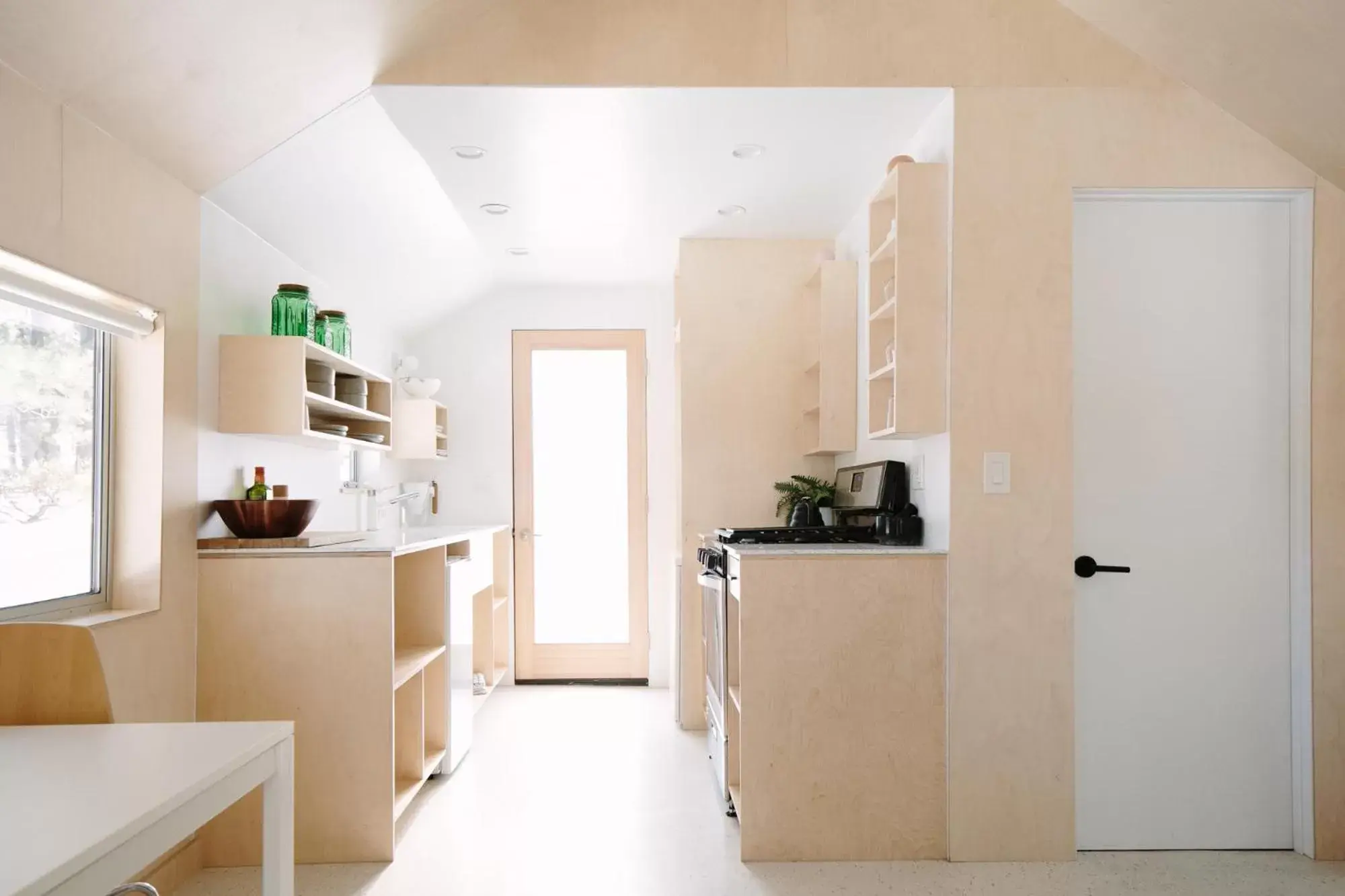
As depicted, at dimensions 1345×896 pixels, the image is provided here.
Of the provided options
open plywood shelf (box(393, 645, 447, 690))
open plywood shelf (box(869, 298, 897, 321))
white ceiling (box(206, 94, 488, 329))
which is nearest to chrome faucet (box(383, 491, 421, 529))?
white ceiling (box(206, 94, 488, 329))

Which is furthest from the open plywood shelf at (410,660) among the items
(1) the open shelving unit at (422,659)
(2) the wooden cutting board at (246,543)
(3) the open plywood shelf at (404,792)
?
(2) the wooden cutting board at (246,543)

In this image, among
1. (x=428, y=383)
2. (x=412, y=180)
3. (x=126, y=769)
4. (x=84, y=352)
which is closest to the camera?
(x=126, y=769)

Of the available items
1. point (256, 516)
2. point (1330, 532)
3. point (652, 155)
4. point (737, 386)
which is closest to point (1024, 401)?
point (1330, 532)

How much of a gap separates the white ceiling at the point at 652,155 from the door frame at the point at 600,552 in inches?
50.2

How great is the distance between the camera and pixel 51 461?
99.7 inches

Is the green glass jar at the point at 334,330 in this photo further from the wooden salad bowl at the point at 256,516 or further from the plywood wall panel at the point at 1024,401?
the plywood wall panel at the point at 1024,401

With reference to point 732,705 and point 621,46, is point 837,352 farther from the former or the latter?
point 621,46

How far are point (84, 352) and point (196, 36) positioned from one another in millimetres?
923

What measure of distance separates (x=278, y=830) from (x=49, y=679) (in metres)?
0.57

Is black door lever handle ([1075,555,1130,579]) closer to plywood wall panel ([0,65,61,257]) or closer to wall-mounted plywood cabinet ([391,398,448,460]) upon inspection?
plywood wall panel ([0,65,61,257])

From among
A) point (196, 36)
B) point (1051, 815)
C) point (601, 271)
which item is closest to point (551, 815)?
point (1051, 815)

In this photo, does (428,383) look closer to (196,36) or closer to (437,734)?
(437,734)

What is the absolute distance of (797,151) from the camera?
3537mm

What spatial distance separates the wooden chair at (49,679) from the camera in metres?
1.76
